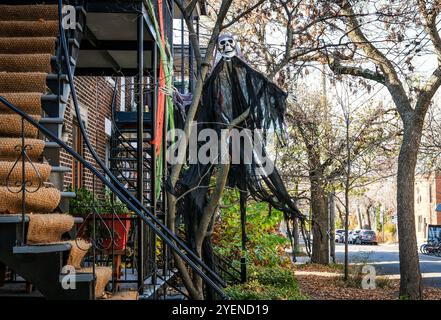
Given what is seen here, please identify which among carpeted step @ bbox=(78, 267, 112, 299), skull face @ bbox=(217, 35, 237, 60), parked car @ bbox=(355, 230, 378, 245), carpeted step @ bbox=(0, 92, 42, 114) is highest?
skull face @ bbox=(217, 35, 237, 60)

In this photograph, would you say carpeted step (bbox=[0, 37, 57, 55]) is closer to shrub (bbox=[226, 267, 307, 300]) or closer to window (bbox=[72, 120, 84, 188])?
shrub (bbox=[226, 267, 307, 300])

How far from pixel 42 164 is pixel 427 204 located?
2235 inches

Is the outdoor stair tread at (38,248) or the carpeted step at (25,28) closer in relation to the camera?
the outdoor stair tread at (38,248)

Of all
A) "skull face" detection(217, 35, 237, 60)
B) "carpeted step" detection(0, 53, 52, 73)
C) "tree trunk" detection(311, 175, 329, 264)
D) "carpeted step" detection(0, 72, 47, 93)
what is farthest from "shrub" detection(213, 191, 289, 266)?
"tree trunk" detection(311, 175, 329, 264)

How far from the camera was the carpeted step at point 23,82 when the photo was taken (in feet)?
20.1

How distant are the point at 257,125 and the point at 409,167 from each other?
8.64m

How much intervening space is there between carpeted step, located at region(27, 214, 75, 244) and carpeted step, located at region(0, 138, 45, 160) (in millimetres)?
639

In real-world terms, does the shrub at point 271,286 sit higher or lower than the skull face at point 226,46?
lower

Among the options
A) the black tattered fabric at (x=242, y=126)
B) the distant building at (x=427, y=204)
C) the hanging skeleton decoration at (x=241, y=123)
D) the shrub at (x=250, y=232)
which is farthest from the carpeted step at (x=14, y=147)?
the distant building at (x=427, y=204)

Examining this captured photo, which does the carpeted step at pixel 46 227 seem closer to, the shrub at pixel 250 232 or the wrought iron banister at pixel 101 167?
the wrought iron banister at pixel 101 167

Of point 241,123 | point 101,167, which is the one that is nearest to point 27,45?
point 101,167

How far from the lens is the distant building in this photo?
55572mm

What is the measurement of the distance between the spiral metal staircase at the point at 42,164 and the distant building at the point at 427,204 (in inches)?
1933

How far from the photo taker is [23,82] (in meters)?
6.16
